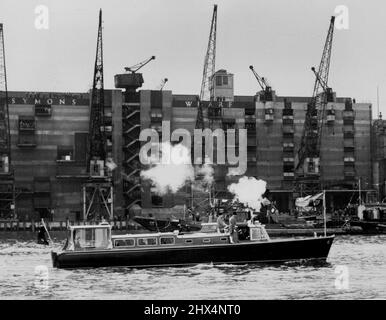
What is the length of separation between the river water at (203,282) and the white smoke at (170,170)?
104 m

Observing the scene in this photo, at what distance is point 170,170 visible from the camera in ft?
591

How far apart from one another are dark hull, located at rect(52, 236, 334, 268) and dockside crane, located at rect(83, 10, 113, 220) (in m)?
105

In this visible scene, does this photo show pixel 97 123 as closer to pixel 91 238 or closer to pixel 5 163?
pixel 5 163

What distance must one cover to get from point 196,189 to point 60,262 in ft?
371

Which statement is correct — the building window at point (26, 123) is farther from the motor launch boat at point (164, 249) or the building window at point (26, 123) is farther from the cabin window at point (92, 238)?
the cabin window at point (92, 238)

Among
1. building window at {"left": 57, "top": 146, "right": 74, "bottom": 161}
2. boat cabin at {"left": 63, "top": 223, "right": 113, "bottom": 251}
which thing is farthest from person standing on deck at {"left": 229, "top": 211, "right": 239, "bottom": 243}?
building window at {"left": 57, "top": 146, "right": 74, "bottom": 161}

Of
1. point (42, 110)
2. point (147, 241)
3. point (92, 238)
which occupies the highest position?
point (42, 110)

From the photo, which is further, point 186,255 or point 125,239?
point 125,239

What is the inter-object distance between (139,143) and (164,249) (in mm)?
122826

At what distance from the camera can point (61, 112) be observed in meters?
171

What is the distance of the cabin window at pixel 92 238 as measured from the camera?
55.7 meters

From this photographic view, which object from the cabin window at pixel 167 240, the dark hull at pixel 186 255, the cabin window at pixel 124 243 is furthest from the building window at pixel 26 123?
the cabin window at pixel 167 240

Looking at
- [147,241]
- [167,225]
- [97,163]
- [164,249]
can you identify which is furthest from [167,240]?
[97,163]
